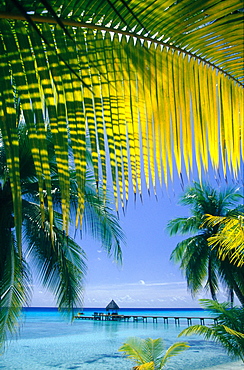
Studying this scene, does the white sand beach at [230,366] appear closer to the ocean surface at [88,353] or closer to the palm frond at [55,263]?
the ocean surface at [88,353]

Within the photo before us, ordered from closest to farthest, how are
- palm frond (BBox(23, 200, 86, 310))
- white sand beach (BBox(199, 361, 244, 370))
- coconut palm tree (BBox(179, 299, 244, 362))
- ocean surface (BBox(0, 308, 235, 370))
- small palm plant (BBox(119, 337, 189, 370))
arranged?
1. coconut palm tree (BBox(179, 299, 244, 362))
2. small palm plant (BBox(119, 337, 189, 370))
3. palm frond (BBox(23, 200, 86, 310))
4. white sand beach (BBox(199, 361, 244, 370))
5. ocean surface (BBox(0, 308, 235, 370))

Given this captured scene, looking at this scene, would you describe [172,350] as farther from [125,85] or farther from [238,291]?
[238,291]

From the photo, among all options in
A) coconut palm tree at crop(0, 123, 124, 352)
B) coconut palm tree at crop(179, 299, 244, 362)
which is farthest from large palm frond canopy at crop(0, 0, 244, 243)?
coconut palm tree at crop(0, 123, 124, 352)

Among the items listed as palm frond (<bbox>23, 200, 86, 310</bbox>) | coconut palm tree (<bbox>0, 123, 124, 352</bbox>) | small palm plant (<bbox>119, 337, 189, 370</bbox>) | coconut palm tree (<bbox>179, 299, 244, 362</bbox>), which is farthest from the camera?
palm frond (<bbox>23, 200, 86, 310</bbox>)

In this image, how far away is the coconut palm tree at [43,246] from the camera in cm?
804

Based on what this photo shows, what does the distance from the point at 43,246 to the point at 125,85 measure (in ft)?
30.2

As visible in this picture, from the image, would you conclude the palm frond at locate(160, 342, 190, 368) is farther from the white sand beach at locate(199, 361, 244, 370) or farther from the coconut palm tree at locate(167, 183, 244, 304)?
the white sand beach at locate(199, 361, 244, 370)

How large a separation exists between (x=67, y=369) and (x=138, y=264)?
7890 cm

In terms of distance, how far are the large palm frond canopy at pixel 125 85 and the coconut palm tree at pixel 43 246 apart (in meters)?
7.46

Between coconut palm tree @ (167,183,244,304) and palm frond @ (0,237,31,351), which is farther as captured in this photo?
coconut palm tree @ (167,183,244,304)

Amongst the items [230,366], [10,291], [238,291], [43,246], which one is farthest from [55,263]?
[230,366]

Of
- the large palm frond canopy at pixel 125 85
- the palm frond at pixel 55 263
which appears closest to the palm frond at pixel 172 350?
the palm frond at pixel 55 263

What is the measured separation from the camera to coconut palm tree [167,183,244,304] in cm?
1655

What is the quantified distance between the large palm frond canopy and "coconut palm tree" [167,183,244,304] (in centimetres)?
1649
